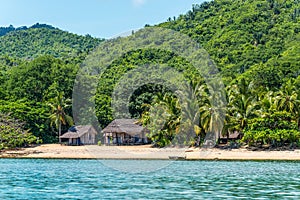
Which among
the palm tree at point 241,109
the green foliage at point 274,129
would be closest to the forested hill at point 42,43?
the palm tree at point 241,109

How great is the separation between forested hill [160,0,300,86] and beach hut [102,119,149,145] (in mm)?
11583

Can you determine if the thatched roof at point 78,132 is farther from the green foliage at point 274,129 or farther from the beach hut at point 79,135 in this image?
the green foliage at point 274,129

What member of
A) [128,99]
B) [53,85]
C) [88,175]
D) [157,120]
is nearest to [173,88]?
[128,99]

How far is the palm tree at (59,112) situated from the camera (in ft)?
183

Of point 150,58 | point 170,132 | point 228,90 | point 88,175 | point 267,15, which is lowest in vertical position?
point 88,175

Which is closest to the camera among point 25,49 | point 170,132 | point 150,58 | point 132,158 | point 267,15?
point 132,158

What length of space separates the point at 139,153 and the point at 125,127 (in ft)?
28.9

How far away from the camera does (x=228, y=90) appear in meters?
49.0

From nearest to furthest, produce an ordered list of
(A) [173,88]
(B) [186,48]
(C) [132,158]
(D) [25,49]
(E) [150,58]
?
1. (C) [132,158]
2. (A) [173,88]
3. (E) [150,58]
4. (B) [186,48]
5. (D) [25,49]

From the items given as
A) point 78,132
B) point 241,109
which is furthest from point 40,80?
point 241,109

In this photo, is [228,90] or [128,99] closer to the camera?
[228,90]

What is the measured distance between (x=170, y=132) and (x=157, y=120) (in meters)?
1.69

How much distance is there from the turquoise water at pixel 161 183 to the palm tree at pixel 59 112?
19478mm

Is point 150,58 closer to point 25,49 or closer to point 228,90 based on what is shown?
point 228,90
